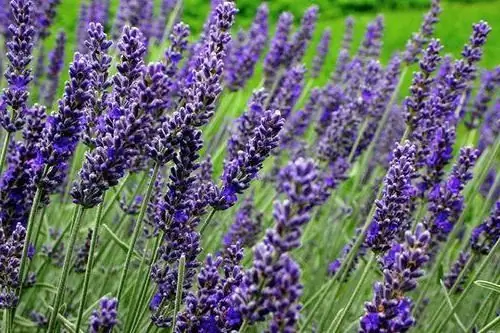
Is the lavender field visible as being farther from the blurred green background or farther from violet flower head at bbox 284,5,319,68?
the blurred green background

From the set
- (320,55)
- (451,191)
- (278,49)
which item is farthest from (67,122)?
(320,55)

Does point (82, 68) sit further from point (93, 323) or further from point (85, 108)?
point (93, 323)

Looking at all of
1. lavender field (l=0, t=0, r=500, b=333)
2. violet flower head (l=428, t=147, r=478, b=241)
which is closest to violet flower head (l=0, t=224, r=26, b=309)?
lavender field (l=0, t=0, r=500, b=333)

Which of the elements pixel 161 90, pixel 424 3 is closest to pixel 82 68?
pixel 161 90

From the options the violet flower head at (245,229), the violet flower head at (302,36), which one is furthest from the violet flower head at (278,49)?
the violet flower head at (245,229)

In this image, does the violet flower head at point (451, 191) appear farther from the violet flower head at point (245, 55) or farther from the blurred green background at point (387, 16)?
the blurred green background at point (387, 16)

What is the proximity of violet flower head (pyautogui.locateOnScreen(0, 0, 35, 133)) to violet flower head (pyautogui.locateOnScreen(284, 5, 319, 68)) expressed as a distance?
97.2 inches

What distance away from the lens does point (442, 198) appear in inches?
104

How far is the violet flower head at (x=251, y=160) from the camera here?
1.99 meters

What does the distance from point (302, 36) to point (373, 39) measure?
924 millimetres

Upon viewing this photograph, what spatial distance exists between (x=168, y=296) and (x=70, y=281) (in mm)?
1425

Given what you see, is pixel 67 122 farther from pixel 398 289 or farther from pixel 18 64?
pixel 398 289

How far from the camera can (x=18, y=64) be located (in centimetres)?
230

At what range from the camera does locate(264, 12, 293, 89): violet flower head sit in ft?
14.5
